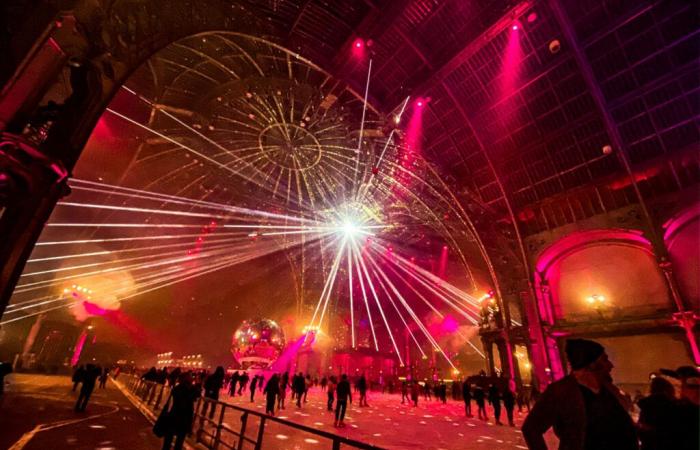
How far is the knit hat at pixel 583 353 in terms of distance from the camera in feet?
6.91

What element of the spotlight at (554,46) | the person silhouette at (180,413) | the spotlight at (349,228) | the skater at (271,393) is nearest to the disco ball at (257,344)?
the spotlight at (349,228)

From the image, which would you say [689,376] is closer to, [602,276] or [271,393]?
[271,393]

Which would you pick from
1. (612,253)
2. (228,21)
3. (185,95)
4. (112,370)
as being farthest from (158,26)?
(112,370)

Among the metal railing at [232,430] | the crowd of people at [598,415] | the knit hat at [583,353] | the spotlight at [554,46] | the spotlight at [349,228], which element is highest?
the spotlight at [554,46]

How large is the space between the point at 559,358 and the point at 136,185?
31.2m

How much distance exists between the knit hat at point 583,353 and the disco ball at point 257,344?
87.3 ft

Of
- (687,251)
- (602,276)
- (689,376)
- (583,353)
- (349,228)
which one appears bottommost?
(689,376)

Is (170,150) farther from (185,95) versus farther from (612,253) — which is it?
(612,253)

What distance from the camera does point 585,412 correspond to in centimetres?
196

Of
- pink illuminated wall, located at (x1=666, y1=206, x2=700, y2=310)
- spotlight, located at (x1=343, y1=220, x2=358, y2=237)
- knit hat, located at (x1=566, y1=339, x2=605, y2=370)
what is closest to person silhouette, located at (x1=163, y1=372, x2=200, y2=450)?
knit hat, located at (x1=566, y1=339, x2=605, y2=370)

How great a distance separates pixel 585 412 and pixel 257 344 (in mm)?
26947

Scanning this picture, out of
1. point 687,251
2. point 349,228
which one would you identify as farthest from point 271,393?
point 349,228

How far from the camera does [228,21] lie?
11.7 meters

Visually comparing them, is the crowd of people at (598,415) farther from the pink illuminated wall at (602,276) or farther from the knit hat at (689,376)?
the pink illuminated wall at (602,276)
